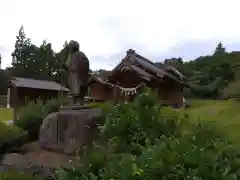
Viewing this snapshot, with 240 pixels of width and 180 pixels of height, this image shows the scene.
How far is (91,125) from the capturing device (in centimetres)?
757

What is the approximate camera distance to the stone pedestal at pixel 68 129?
25.6 feet

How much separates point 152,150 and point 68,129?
6.29 m

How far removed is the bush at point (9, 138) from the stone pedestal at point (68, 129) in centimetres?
104

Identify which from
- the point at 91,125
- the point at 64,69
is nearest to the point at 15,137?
the point at 64,69

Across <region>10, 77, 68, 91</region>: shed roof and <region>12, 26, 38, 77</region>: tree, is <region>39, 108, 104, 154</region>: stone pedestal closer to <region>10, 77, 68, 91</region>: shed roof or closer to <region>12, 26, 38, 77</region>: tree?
<region>10, 77, 68, 91</region>: shed roof

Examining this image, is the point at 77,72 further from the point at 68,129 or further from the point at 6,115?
the point at 6,115

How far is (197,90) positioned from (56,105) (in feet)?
72.4

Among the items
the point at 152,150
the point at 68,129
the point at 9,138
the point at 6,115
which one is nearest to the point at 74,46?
the point at 68,129

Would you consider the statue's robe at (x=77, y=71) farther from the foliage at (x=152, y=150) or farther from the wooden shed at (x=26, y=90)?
the wooden shed at (x=26, y=90)

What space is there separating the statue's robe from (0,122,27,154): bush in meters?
1.97

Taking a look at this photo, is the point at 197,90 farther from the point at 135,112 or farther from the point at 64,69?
the point at 135,112

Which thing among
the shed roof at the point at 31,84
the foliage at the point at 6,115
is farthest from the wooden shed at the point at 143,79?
the shed roof at the point at 31,84

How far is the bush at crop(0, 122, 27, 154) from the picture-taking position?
366 inches

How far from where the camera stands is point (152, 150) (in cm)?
204
